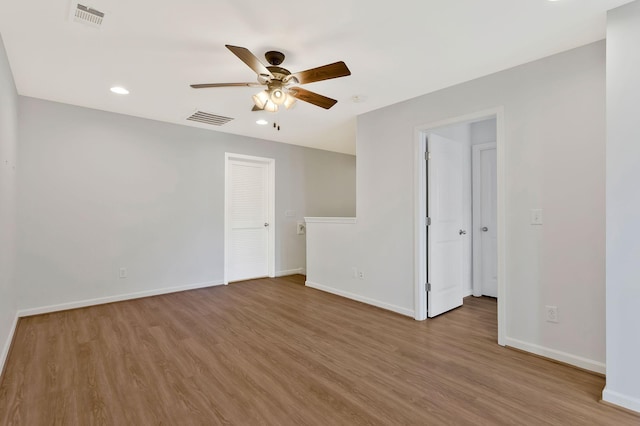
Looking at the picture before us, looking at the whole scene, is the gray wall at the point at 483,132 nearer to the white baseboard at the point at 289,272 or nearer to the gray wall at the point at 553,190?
the gray wall at the point at 553,190

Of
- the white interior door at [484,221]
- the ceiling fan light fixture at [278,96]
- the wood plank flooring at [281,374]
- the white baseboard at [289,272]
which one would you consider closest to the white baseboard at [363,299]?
the wood plank flooring at [281,374]

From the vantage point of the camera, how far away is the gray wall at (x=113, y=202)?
352 cm

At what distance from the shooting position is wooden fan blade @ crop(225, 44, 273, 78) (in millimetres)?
1938

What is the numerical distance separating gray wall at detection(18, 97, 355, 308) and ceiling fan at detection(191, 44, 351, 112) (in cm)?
231

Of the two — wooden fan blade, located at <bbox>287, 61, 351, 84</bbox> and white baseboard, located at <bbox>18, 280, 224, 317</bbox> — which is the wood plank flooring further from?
wooden fan blade, located at <bbox>287, 61, 351, 84</bbox>

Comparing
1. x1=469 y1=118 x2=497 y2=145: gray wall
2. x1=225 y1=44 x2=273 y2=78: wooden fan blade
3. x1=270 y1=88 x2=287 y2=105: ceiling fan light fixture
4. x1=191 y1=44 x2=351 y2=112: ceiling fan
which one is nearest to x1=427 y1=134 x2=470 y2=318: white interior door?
x1=469 y1=118 x2=497 y2=145: gray wall

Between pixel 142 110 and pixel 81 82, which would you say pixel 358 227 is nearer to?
pixel 142 110

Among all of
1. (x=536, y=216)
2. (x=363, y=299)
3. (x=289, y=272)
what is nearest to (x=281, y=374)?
(x=363, y=299)

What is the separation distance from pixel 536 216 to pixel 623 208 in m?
0.68

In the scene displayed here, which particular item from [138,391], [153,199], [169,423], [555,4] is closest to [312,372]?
[169,423]

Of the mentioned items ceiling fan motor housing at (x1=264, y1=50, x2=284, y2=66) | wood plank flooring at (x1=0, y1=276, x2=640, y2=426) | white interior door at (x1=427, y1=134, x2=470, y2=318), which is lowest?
wood plank flooring at (x1=0, y1=276, x2=640, y2=426)

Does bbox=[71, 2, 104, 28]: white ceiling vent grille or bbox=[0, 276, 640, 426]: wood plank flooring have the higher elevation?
bbox=[71, 2, 104, 28]: white ceiling vent grille

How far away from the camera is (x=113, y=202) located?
4.00m

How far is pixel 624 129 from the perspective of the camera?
189cm
